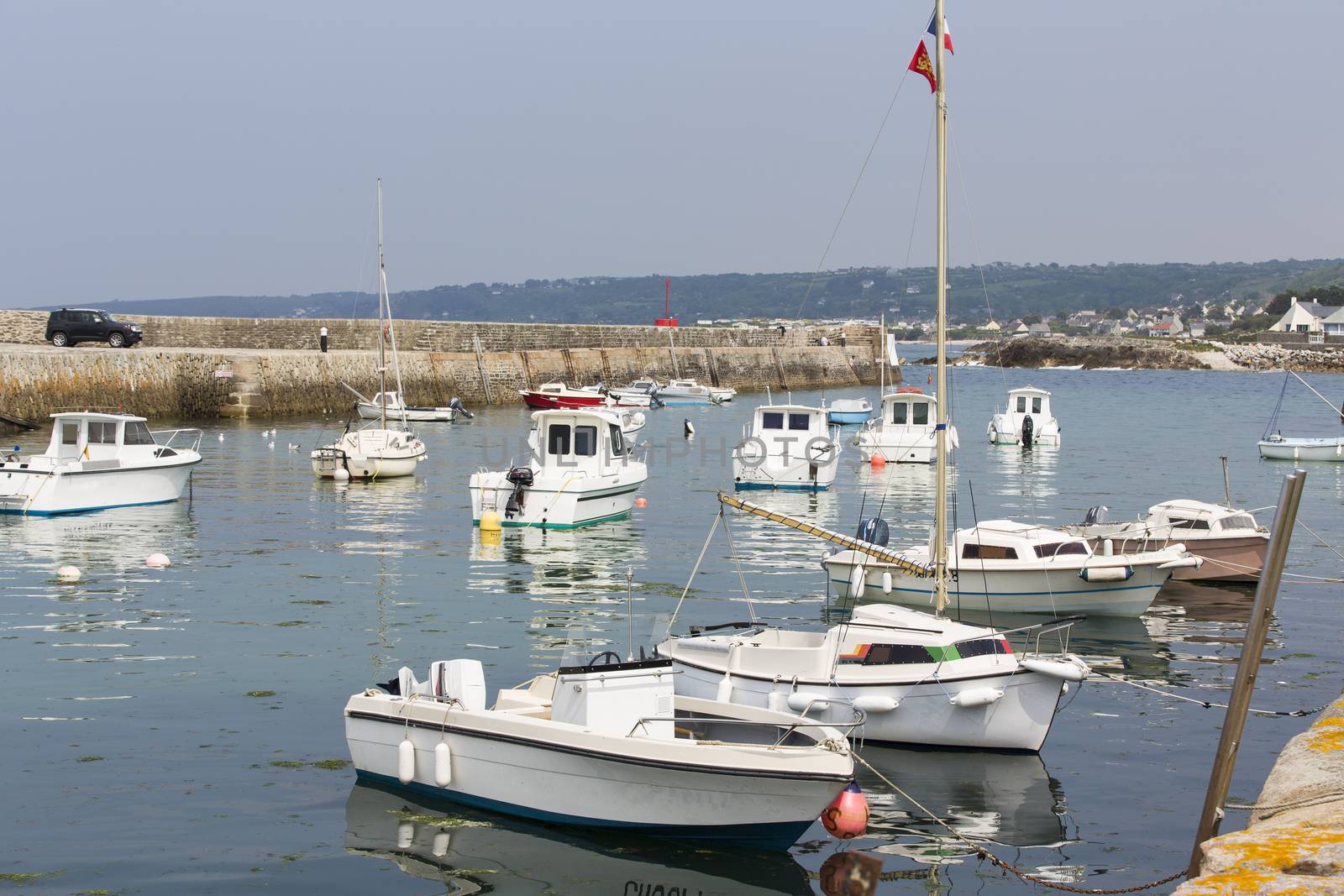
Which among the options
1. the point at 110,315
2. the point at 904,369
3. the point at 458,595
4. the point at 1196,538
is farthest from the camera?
the point at 904,369

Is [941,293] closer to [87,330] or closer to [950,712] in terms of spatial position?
[950,712]

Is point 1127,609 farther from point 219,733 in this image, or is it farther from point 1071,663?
point 219,733

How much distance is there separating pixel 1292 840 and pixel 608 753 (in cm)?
497

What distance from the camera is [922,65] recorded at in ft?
53.3

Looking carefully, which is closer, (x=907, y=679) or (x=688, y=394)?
(x=907, y=679)

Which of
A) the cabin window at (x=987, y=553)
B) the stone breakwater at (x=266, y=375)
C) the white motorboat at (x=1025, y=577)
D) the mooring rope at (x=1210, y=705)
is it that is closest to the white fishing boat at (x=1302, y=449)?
the white motorboat at (x=1025, y=577)

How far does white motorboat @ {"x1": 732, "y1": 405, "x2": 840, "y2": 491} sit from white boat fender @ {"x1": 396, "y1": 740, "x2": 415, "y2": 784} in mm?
24203

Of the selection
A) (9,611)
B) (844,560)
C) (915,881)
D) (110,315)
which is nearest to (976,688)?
(915,881)

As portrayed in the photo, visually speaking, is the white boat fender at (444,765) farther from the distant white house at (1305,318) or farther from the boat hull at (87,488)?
the distant white house at (1305,318)

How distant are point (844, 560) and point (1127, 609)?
3980 millimetres

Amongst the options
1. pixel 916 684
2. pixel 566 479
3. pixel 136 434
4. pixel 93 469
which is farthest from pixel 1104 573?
pixel 136 434

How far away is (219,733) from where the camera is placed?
516 inches

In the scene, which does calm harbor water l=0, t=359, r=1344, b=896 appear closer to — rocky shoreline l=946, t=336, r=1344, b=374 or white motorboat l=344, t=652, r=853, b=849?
white motorboat l=344, t=652, r=853, b=849

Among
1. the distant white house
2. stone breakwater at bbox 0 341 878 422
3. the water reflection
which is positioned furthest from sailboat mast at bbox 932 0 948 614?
the distant white house
